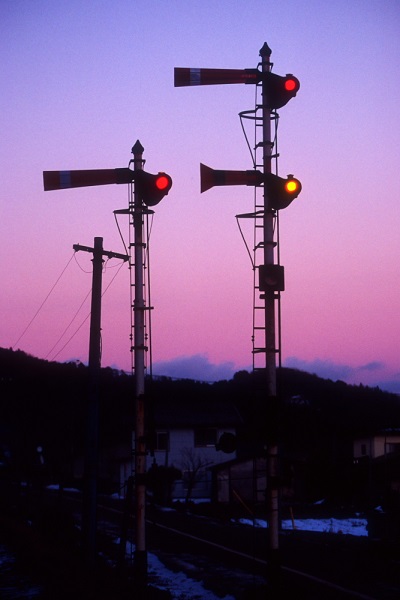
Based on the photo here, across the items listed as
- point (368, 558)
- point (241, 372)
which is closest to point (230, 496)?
point (368, 558)

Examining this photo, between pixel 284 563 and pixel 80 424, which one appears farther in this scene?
pixel 80 424

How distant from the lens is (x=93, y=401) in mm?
16578

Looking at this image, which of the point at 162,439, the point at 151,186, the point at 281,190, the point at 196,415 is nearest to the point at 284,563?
the point at 151,186

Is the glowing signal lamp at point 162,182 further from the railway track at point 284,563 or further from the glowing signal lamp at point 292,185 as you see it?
the railway track at point 284,563

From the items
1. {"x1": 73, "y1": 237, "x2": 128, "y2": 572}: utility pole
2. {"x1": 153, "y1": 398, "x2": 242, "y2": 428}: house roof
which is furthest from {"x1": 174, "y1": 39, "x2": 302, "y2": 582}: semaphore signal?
{"x1": 153, "y1": 398, "x2": 242, "y2": 428}: house roof

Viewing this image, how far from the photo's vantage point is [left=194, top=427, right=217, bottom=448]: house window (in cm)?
5128

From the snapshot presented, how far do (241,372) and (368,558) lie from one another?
58399 mm

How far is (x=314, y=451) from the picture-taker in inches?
1805

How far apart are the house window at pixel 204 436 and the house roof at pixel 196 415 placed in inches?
16.0

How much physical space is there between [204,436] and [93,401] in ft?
117

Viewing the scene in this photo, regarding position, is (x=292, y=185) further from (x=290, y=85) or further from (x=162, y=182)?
(x=162, y=182)

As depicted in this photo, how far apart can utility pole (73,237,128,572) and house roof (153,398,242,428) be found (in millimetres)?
33292

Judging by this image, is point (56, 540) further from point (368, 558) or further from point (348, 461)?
point (348, 461)

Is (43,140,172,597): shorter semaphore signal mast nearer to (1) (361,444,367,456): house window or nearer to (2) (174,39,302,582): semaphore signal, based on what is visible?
(2) (174,39,302,582): semaphore signal
